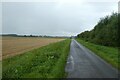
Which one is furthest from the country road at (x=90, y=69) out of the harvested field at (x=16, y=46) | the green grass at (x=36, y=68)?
the harvested field at (x=16, y=46)

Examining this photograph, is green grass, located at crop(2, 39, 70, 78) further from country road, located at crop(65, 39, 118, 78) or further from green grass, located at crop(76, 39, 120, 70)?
green grass, located at crop(76, 39, 120, 70)

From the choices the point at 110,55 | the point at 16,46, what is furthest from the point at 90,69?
the point at 16,46

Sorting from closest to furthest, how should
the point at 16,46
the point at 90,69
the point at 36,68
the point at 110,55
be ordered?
the point at 36,68
the point at 90,69
the point at 110,55
the point at 16,46

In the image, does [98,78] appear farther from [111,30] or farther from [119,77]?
[111,30]

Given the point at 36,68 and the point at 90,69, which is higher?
the point at 36,68

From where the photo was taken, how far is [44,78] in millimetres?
10992

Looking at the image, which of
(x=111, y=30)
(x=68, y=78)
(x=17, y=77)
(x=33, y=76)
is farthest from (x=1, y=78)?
(x=111, y=30)

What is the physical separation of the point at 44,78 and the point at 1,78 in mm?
2631

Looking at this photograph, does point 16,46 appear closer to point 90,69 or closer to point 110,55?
point 110,55

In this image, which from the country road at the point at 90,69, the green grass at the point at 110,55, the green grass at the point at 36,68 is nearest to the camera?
the green grass at the point at 36,68

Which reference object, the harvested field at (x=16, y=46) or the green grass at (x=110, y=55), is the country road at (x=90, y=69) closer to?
the green grass at (x=110, y=55)

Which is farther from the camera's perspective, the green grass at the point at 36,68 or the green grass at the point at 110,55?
the green grass at the point at 110,55

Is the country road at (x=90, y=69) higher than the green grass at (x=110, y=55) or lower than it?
lower

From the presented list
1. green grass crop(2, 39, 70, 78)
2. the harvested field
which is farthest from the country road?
the harvested field
